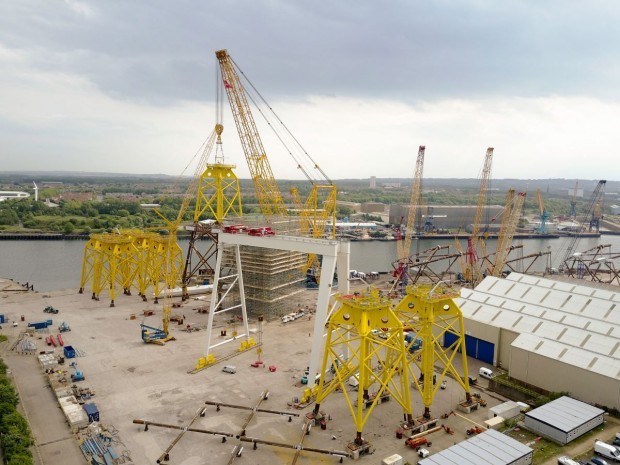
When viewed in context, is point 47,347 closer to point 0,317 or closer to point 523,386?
point 0,317

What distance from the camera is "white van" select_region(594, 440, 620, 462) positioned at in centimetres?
1897

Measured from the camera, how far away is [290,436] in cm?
2122

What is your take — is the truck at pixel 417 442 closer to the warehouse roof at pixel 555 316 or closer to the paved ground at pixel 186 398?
the paved ground at pixel 186 398

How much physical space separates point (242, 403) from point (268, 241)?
9.39 meters

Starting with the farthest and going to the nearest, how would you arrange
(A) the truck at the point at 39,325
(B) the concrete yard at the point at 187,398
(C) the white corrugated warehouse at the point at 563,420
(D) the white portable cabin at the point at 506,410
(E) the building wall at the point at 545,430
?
1. (A) the truck at the point at 39,325
2. (D) the white portable cabin at the point at 506,410
3. (C) the white corrugated warehouse at the point at 563,420
4. (E) the building wall at the point at 545,430
5. (B) the concrete yard at the point at 187,398

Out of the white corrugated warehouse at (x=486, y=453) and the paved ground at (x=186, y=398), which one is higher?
the white corrugated warehouse at (x=486, y=453)

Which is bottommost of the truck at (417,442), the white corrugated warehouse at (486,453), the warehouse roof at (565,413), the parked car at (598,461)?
the truck at (417,442)

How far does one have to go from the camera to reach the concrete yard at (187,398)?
66.1 ft

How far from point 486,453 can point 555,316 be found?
1546 centimetres

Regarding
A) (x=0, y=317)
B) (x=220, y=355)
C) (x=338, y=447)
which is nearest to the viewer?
(x=338, y=447)

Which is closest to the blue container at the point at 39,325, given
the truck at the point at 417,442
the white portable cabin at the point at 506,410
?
the truck at the point at 417,442

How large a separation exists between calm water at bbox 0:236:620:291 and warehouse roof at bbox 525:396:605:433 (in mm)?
41190

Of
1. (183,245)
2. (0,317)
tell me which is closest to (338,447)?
(0,317)

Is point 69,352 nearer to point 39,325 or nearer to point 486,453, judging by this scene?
point 39,325
